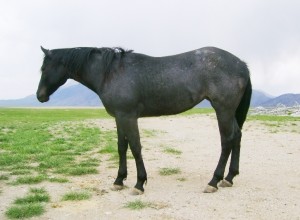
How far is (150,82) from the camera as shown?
8.11 m

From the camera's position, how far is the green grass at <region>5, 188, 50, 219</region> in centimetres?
662

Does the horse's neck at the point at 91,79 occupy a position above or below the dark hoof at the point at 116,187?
above

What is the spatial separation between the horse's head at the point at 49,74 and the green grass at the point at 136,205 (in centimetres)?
331

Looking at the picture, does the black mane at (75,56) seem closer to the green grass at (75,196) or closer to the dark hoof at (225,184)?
the green grass at (75,196)

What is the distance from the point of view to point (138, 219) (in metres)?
6.32

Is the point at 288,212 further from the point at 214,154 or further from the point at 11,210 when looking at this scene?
the point at 214,154

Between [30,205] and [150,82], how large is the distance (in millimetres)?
3523

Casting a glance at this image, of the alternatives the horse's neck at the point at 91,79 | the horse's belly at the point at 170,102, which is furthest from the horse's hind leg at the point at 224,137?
the horse's neck at the point at 91,79

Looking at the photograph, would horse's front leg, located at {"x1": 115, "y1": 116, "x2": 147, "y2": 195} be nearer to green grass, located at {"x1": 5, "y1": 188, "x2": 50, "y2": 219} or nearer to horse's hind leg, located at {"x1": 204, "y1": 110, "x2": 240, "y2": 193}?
horse's hind leg, located at {"x1": 204, "y1": 110, "x2": 240, "y2": 193}

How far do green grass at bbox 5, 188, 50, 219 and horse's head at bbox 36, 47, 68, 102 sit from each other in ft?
7.16

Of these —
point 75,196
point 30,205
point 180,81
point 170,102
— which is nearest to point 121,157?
point 75,196

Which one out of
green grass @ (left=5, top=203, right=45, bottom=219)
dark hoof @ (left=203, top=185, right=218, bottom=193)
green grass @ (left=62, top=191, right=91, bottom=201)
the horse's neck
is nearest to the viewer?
green grass @ (left=5, top=203, right=45, bottom=219)

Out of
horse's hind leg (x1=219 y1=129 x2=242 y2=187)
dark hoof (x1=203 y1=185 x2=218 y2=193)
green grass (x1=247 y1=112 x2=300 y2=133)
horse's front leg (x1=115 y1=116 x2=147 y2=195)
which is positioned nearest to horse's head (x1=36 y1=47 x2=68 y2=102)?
horse's front leg (x1=115 y1=116 x2=147 y2=195)

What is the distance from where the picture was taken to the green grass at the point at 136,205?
6.91 m
